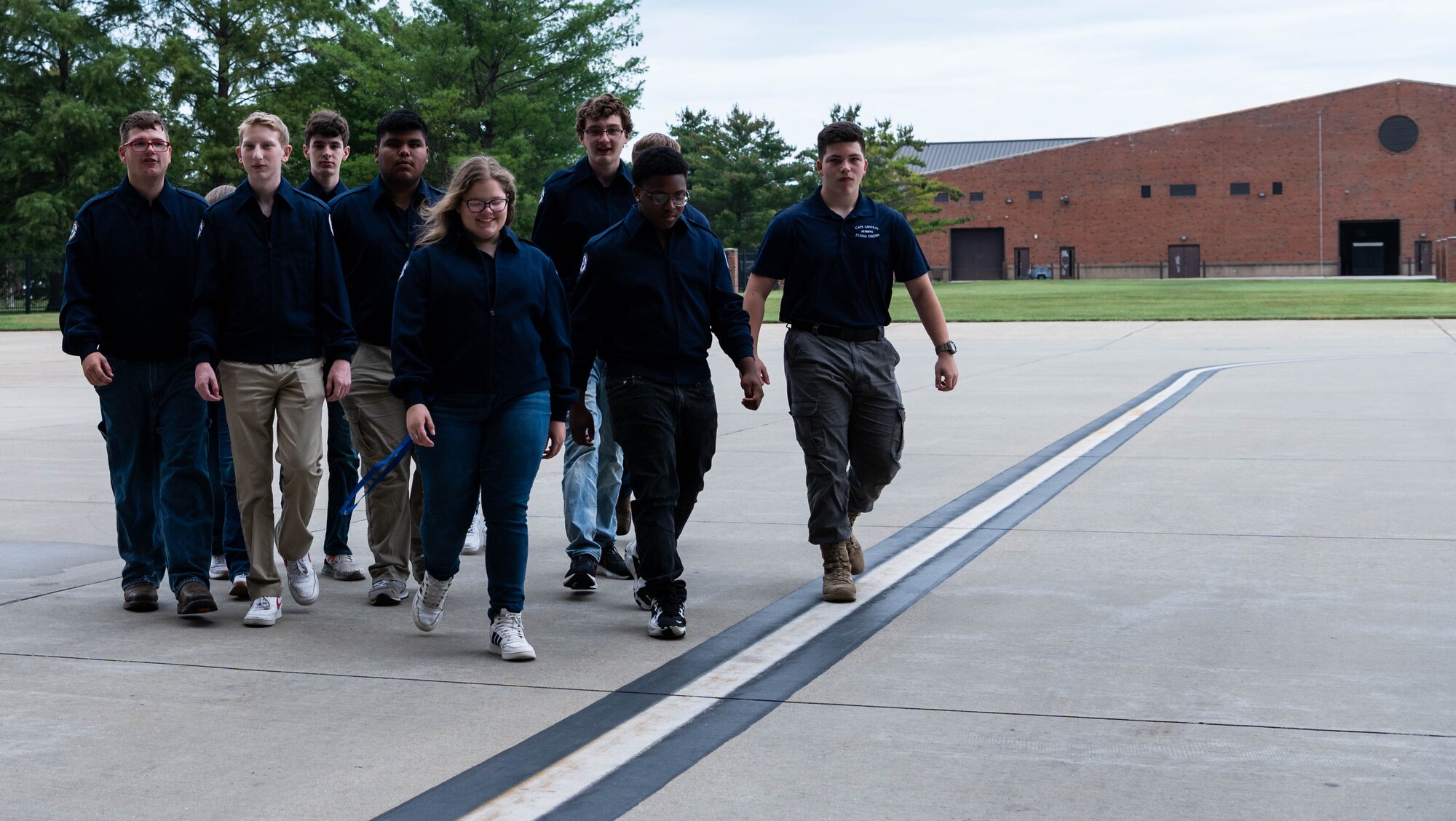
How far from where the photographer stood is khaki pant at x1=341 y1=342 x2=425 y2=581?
6570 millimetres

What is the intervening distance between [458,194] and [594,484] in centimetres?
196

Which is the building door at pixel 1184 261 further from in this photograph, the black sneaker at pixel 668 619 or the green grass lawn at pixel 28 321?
the black sneaker at pixel 668 619

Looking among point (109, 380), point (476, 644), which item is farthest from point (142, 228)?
point (476, 644)

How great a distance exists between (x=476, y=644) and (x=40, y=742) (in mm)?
1688

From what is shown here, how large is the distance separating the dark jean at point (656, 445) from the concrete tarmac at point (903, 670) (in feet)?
1.03

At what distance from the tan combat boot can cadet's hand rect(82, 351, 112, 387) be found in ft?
9.64

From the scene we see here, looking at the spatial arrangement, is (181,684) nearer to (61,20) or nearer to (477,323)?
(477,323)

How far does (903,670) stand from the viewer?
5.26m

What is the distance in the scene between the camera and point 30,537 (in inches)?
318

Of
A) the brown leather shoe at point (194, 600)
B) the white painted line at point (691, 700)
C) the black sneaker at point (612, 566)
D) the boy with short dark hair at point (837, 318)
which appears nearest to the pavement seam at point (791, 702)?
the white painted line at point (691, 700)

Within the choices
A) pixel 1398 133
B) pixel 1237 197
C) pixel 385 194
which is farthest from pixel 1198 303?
pixel 1398 133

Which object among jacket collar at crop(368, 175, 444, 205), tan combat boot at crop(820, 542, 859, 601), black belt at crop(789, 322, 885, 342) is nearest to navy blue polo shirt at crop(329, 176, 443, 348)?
jacket collar at crop(368, 175, 444, 205)

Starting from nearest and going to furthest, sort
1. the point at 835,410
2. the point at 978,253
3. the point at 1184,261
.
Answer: the point at 835,410 → the point at 1184,261 → the point at 978,253

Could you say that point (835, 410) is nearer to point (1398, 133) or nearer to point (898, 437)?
point (898, 437)
